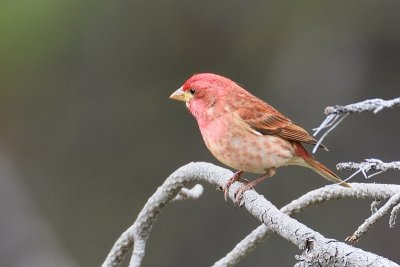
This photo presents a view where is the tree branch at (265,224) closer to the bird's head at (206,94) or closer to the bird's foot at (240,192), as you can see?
the bird's foot at (240,192)

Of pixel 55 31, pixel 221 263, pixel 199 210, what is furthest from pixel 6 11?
pixel 221 263

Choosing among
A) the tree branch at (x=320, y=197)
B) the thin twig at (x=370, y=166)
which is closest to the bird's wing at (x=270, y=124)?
the tree branch at (x=320, y=197)

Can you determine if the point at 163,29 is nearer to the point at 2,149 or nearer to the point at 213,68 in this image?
the point at 213,68

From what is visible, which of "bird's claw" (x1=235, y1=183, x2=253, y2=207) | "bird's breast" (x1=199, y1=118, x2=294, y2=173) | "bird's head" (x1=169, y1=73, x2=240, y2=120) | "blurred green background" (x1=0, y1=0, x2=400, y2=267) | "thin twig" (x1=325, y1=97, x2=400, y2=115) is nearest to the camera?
"thin twig" (x1=325, y1=97, x2=400, y2=115)

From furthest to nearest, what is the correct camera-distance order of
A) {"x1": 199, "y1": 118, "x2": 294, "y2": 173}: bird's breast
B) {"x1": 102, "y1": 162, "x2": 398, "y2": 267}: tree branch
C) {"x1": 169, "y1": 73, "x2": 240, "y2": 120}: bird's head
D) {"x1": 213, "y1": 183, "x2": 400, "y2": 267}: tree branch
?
{"x1": 169, "y1": 73, "x2": 240, "y2": 120}: bird's head → {"x1": 199, "y1": 118, "x2": 294, "y2": 173}: bird's breast → {"x1": 213, "y1": 183, "x2": 400, "y2": 267}: tree branch → {"x1": 102, "y1": 162, "x2": 398, "y2": 267}: tree branch

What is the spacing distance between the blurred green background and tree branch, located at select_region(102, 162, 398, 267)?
10.00 feet

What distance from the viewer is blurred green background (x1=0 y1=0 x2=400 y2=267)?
21.7 feet

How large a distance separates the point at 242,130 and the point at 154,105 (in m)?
3.33

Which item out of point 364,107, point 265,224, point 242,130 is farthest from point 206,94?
point 364,107

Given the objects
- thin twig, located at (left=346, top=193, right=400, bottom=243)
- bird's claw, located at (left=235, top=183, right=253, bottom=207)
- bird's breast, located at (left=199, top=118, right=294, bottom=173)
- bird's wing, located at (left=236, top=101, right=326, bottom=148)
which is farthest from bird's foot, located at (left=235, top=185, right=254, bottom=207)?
thin twig, located at (left=346, top=193, right=400, bottom=243)

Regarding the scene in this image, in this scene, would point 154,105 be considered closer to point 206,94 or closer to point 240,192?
point 206,94

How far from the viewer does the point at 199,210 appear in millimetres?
6973

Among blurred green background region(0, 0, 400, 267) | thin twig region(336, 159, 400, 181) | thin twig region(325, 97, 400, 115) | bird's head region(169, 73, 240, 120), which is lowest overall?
blurred green background region(0, 0, 400, 267)

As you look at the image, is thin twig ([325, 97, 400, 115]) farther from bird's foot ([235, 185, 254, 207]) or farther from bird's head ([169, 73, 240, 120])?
bird's head ([169, 73, 240, 120])
